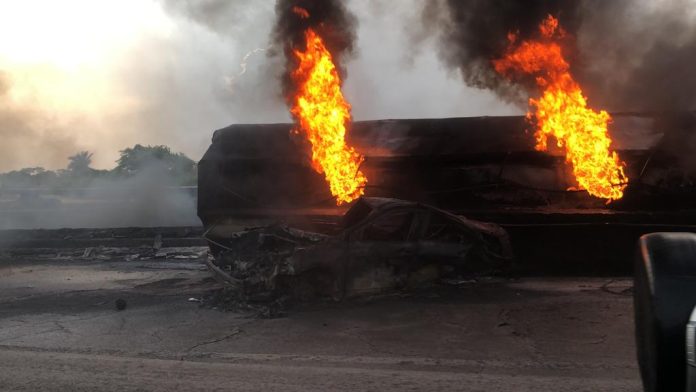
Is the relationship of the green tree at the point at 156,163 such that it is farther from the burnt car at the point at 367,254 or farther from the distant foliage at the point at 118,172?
the burnt car at the point at 367,254

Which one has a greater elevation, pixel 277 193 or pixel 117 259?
pixel 277 193

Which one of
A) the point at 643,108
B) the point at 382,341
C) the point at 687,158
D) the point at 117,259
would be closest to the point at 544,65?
the point at 643,108

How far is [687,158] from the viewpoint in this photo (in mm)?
10977

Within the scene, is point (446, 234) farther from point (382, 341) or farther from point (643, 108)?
point (643, 108)

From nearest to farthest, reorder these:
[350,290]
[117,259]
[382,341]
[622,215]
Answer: [382,341], [350,290], [622,215], [117,259]

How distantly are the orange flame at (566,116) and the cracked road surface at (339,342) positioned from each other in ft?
8.37

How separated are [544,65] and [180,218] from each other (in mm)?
18339

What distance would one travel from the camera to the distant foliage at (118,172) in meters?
36.2

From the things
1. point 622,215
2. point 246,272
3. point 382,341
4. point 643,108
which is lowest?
point 382,341

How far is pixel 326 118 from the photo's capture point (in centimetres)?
1317

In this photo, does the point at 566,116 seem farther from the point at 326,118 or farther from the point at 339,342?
the point at 339,342

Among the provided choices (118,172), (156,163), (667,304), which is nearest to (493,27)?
(667,304)

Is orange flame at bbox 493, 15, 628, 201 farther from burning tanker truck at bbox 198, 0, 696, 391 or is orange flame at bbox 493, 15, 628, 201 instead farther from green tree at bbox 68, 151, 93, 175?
green tree at bbox 68, 151, 93, 175

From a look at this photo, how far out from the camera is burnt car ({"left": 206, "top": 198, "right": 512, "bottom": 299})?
779 centimetres
